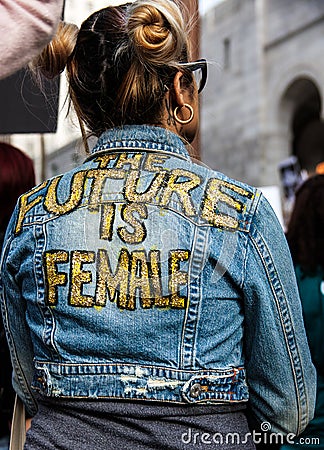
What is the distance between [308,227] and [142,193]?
1687 mm

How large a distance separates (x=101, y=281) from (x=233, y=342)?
0.96 ft

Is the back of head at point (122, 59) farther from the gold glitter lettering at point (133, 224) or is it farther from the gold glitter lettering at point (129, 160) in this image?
the gold glitter lettering at point (133, 224)

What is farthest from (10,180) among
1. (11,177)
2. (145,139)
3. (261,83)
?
(261,83)

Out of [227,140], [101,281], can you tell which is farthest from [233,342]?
[227,140]

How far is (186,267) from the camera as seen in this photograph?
140 centimetres

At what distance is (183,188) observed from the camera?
145cm

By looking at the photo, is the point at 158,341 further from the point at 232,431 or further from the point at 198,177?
the point at 198,177

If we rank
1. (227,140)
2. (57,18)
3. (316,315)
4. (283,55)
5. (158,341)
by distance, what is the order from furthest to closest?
(227,140) < (283,55) < (316,315) < (158,341) < (57,18)

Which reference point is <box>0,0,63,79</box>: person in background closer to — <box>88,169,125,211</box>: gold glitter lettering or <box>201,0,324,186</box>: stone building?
<box>88,169,125,211</box>: gold glitter lettering

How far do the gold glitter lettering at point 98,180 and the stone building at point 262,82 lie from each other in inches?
525

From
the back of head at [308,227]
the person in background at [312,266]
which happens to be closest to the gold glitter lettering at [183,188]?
the person in background at [312,266]

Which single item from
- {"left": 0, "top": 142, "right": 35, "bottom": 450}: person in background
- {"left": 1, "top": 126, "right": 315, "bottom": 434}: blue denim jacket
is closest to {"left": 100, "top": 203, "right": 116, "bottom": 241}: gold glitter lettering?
{"left": 1, "top": 126, "right": 315, "bottom": 434}: blue denim jacket

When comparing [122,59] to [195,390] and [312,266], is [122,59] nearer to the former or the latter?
[195,390]

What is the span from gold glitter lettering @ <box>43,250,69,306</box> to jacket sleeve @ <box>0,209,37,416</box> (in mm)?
60
